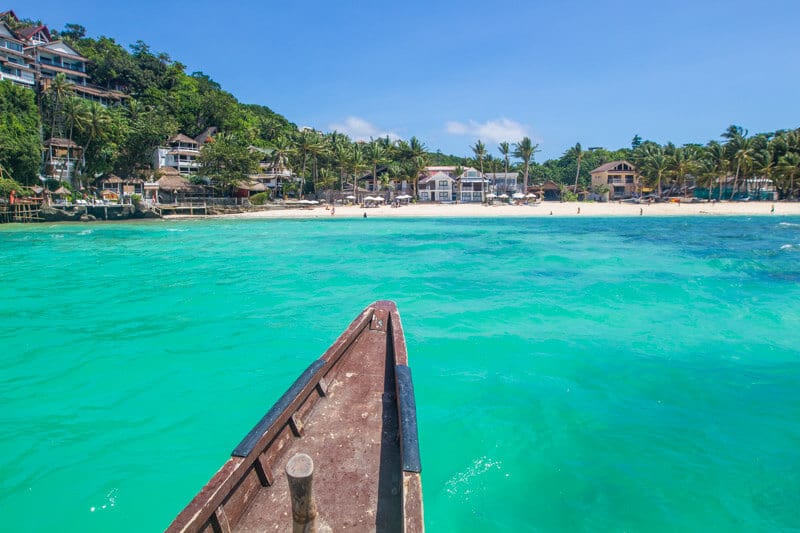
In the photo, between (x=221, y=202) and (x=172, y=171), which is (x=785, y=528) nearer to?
(x=221, y=202)

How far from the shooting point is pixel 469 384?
9719 mm

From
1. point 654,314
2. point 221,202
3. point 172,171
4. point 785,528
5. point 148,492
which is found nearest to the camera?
point 785,528

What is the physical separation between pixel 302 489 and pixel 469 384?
7.43 metres

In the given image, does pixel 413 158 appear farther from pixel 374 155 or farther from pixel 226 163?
pixel 226 163

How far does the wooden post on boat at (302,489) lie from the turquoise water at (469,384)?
349cm

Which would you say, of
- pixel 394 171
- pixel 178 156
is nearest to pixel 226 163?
pixel 178 156

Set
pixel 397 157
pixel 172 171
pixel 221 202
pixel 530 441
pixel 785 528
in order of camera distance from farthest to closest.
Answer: pixel 397 157 → pixel 172 171 → pixel 221 202 → pixel 530 441 → pixel 785 528

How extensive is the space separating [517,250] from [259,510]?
27.1m

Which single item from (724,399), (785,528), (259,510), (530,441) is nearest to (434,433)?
(530,441)

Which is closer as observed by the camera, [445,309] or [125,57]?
[445,309]

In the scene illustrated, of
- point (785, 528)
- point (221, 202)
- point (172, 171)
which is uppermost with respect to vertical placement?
point (172, 171)

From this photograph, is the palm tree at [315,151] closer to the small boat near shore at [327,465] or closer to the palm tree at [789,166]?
the palm tree at [789,166]

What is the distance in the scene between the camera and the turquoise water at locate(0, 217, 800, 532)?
6266mm

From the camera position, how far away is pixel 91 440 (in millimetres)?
7691
